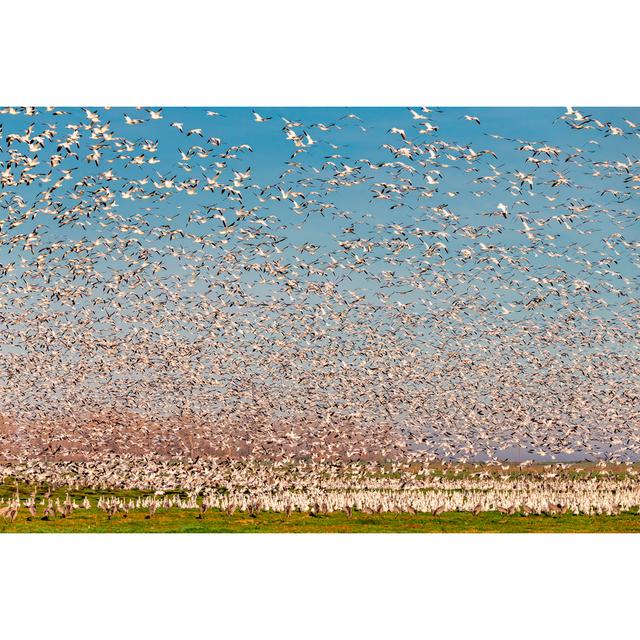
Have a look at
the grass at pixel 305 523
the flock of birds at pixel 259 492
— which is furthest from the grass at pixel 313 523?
the flock of birds at pixel 259 492

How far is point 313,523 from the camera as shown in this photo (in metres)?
17.7

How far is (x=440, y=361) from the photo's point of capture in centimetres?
1955

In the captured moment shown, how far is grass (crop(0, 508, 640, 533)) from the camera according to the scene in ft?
55.2

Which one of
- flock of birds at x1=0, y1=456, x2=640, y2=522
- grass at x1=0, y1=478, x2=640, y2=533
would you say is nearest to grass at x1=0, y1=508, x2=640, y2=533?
grass at x1=0, y1=478, x2=640, y2=533

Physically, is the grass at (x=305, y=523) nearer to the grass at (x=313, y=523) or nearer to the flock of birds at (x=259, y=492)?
the grass at (x=313, y=523)

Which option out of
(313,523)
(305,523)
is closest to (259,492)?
(313,523)

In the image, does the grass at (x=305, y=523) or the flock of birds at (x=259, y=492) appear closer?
the grass at (x=305, y=523)

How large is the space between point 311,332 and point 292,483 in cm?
452

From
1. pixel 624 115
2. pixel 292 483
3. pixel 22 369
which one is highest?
pixel 624 115

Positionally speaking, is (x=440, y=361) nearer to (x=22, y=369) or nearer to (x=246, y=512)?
(x=246, y=512)

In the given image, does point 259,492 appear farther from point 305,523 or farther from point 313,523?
point 305,523

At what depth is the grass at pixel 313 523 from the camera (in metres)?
16.8

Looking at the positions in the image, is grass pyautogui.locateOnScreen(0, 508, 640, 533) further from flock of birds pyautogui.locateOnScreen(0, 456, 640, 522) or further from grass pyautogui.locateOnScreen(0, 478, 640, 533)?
flock of birds pyautogui.locateOnScreen(0, 456, 640, 522)

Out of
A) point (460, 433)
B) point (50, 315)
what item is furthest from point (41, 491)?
point (460, 433)
